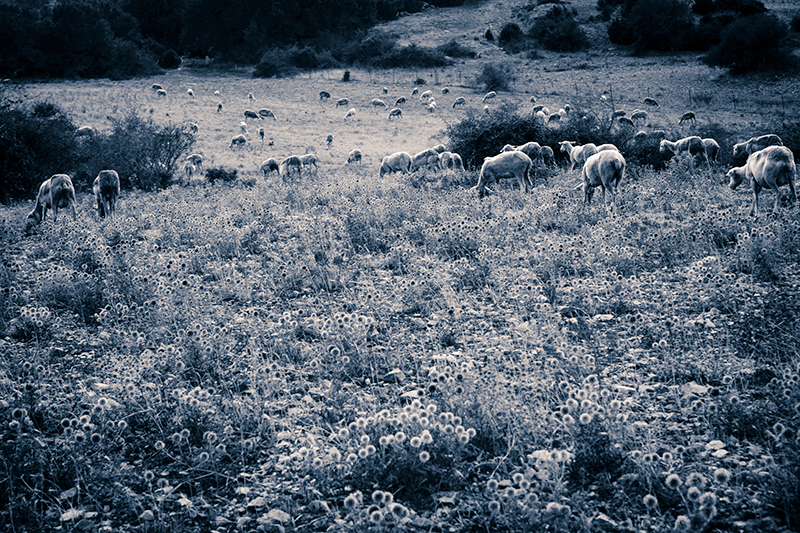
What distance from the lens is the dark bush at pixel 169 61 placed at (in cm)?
5794

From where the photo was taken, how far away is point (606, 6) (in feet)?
212

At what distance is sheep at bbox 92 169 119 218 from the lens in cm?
1224

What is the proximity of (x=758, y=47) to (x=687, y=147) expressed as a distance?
92.8ft

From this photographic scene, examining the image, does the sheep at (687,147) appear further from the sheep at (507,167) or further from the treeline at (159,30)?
the treeline at (159,30)

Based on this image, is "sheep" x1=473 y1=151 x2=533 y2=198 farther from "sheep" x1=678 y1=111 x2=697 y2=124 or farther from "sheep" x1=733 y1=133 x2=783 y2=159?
"sheep" x1=678 y1=111 x2=697 y2=124

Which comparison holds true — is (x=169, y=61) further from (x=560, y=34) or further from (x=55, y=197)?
(x=55, y=197)

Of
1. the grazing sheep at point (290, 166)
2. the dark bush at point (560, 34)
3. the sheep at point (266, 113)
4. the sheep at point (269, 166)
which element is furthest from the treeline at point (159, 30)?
the grazing sheep at point (290, 166)

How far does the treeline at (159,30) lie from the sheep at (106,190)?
41.1 metres

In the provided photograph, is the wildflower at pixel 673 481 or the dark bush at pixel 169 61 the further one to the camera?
the dark bush at pixel 169 61

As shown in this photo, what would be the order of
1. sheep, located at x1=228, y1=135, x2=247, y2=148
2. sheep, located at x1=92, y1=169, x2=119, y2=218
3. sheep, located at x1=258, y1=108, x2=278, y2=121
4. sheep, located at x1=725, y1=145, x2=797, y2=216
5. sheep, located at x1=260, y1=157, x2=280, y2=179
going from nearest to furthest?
sheep, located at x1=725, y1=145, x2=797, y2=216
sheep, located at x1=92, y1=169, x2=119, y2=218
sheep, located at x1=260, y1=157, x2=280, y2=179
sheep, located at x1=228, y1=135, x2=247, y2=148
sheep, located at x1=258, y1=108, x2=278, y2=121

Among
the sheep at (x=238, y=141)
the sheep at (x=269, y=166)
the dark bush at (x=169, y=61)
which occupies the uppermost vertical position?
the dark bush at (x=169, y=61)

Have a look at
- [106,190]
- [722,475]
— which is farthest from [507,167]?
[722,475]

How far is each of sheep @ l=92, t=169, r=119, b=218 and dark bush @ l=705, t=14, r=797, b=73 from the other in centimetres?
4067

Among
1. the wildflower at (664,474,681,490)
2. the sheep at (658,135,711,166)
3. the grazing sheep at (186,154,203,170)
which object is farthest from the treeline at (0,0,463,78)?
the wildflower at (664,474,681,490)
